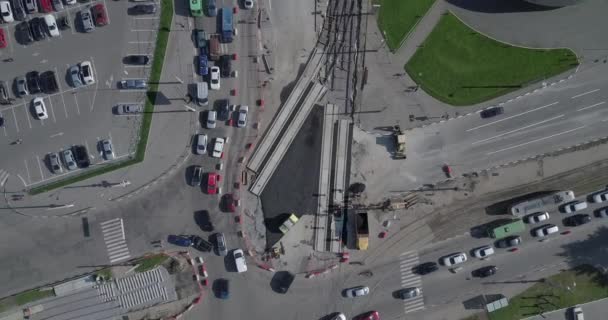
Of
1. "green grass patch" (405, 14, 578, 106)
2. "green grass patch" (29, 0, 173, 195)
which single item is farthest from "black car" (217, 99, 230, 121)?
"green grass patch" (405, 14, 578, 106)

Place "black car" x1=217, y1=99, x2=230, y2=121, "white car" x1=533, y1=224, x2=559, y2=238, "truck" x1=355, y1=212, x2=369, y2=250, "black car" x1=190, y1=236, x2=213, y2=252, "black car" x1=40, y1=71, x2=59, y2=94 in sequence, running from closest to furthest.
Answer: "truck" x1=355, y1=212, x2=369, y2=250, "white car" x1=533, y1=224, x2=559, y2=238, "black car" x1=190, y1=236, x2=213, y2=252, "black car" x1=217, y1=99, x2=230, y2=121, "black car" x1=40, y1=71, x2=59, y2=94

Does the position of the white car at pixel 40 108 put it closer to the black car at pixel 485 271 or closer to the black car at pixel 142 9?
the black car at pixel 142 9

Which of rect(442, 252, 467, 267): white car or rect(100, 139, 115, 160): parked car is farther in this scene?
rect(100, 139, 115, 160): parked car

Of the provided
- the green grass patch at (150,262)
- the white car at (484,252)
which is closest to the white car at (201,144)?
the green grass patch at (150,262)

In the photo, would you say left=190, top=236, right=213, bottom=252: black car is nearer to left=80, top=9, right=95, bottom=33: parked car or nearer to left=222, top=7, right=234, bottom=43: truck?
left=222, top=7, right=234, bottom=43: truck

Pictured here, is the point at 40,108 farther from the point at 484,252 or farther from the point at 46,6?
the point at 484,252

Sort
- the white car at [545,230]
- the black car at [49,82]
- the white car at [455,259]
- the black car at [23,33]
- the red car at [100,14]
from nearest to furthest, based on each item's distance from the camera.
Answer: the white car at [455,259], the white car at [545,230], the red car at [100,14], the black car at [49,82], the black car at [23,33]

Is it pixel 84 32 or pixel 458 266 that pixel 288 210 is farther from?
pixel 84 32
